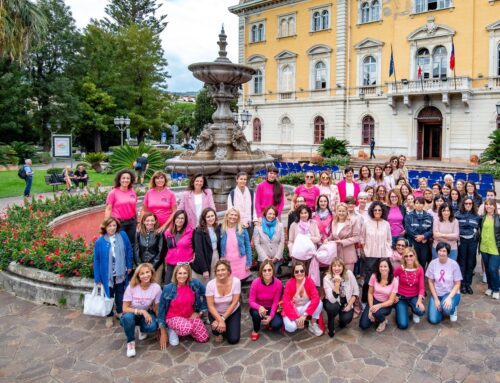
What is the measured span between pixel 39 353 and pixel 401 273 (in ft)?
15.6

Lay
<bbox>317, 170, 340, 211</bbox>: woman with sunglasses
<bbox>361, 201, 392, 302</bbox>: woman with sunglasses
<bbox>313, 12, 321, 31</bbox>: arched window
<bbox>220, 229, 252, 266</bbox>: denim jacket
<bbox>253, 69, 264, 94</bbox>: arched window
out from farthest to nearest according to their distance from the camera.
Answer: <bbox>253, 69, 264, 94</bbox>: arched window → <bbox>313, 12, 321, 31</bbox>: arched window → <bbox>317, 170, 340, 211</bbox>: woman with sunglasses → <bbox>361, 201, 392, 302</bbox>: woman with sunglasses → <bbox>220, 229, 252, 266</bbox>: denim jacket

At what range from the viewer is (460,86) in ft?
90.3

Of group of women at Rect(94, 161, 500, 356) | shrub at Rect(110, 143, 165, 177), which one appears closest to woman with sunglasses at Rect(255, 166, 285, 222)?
group of women at Rect(94, 161, 500, 356)

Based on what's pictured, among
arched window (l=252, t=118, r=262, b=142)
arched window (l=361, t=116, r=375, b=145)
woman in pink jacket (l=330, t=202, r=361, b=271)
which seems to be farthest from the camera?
arched window (l=252, t=118, r=262, b=142)

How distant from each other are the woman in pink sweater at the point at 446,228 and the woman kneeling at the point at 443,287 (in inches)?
35.6

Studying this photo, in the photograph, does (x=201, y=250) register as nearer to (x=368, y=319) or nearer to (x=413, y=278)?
(x=368, y=319)

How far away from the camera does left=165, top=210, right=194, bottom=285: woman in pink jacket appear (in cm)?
601

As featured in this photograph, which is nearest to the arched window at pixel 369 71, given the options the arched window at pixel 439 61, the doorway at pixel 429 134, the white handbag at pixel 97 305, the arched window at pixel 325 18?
the arched window at pixel 439 61

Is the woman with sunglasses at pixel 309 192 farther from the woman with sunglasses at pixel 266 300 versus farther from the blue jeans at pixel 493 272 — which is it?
the blue jeans at pixel 493 272

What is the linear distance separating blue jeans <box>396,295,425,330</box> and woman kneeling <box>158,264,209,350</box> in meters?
2.57

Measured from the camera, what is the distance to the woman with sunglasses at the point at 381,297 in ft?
18.4

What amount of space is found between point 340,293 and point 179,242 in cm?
231

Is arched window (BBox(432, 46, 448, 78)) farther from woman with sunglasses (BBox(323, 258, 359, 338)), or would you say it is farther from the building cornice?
woman with sunglasses (BBox(323, 258, 359, 338))

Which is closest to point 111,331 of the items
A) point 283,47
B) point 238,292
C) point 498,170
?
point 238,292
